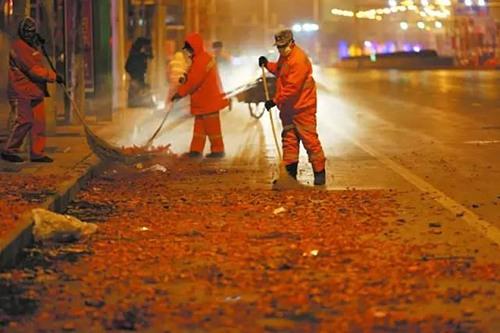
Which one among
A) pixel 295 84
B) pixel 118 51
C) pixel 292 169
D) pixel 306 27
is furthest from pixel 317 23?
pixel 295 84

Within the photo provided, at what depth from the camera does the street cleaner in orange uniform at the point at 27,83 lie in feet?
46.8

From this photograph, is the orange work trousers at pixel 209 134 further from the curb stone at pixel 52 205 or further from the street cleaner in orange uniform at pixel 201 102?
the curb stone at pixel 52 205

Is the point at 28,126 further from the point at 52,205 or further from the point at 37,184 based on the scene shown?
the point at 52,205

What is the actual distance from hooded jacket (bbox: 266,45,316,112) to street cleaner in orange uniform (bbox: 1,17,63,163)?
298 centimetres

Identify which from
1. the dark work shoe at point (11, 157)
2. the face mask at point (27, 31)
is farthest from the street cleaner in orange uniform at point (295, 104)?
the dark work shoe at point (11, 157)

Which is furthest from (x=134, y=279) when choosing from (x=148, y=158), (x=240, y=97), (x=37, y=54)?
(x=240, y=97)

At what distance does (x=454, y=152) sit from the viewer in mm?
17188

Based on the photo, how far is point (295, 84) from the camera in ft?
42.5

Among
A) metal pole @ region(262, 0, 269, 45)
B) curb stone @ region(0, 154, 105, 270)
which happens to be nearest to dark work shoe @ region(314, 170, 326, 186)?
curb stone @ region(0, 154, 105, 270)

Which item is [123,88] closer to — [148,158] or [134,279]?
[148,158]

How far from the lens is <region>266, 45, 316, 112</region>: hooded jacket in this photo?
12992 millimetres

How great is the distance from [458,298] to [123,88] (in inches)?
910

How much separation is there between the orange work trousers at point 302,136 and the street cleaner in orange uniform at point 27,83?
9.93ft

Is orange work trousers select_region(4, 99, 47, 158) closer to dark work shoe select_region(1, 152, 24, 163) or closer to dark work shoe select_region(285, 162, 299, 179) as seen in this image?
dark work shoe select_region(1, 152, 24, 163)
